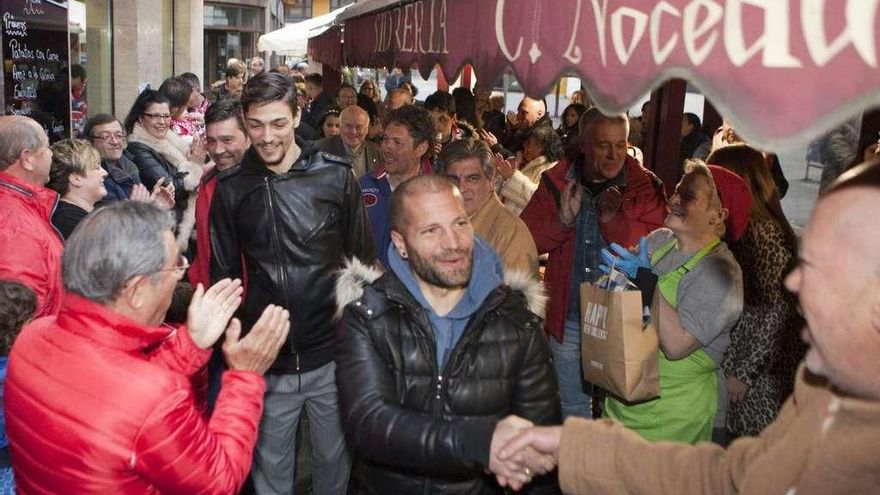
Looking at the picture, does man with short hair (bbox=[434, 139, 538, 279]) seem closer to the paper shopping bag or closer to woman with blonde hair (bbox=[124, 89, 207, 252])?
the paper shopping bag

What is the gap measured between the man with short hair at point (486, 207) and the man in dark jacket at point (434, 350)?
1.36 metres

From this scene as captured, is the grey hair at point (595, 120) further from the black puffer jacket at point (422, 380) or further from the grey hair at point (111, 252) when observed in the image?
the grey hair at point (111, 252)

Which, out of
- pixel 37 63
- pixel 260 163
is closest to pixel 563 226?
pixel 260 163

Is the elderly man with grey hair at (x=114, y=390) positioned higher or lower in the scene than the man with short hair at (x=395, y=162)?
lower

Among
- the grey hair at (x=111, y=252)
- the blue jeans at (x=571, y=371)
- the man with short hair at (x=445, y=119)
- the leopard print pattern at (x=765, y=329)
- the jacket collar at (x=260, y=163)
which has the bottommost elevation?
the blue jeans at (x=571, y=371)

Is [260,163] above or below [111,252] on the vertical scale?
above

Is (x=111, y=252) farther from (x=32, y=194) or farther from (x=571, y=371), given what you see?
(x=571, y=371)

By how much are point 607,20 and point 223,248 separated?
2280mm

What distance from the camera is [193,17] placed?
19969 mm

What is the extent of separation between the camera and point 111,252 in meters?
2.24

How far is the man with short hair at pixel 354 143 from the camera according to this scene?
7.41 meters

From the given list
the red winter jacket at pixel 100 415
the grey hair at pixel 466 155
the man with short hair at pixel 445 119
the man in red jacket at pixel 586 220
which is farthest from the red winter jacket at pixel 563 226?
the man with short hair at pixel 445 119

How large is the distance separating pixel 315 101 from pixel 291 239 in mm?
10352

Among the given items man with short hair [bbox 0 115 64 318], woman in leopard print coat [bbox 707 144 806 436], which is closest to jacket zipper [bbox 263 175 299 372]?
man with short hair [bbox 0 115 64 318]
